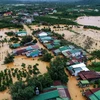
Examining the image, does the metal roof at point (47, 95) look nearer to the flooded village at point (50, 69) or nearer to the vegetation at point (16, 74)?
the flooded village at point (50, 69)

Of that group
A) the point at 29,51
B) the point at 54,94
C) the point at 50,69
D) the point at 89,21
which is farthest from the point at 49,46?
the point at 89,21

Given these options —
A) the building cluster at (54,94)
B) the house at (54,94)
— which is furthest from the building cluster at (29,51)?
the house at (54,94)

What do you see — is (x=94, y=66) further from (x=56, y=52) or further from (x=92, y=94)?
(x=92, y=94)

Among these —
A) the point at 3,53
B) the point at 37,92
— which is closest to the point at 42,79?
the point at 37,92

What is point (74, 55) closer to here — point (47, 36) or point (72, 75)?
point (72, 75)

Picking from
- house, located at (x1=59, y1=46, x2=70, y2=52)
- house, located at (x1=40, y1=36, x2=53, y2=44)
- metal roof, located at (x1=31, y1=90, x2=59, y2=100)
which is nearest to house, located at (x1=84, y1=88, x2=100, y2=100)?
metal roof, located at (x1=31, y1=90, x2=59, y2=100)

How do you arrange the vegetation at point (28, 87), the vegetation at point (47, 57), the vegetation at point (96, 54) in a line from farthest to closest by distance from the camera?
the vegetation at point (96, 54)
the vegetation at point (47, 57)
the vegetation at point (28, 87)
